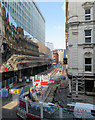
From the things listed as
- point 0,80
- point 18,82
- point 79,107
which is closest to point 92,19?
point 79,107

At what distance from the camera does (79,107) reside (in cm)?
962

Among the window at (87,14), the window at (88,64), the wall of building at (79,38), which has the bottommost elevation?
the window at (88,64)

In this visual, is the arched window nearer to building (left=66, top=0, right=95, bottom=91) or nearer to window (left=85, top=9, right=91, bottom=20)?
building (left=66, top=0, right=95, bottom=91)

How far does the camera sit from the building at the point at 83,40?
13555 millimetres

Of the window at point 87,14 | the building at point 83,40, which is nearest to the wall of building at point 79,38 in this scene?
the building at point 83,40

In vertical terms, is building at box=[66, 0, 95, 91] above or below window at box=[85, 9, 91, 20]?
below

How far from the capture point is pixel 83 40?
1384 cm

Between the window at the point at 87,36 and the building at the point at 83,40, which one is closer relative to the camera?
the building at the point at 83,40

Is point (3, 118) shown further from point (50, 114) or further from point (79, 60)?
point (79, 60)

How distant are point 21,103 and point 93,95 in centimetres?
888

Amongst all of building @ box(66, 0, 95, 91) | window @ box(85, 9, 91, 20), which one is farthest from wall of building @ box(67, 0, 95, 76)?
window @ box(85, 9, 91, 20)

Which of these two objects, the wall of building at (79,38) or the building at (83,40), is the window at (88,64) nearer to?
the building at (83,40)

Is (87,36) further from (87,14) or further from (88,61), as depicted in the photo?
(88,61)

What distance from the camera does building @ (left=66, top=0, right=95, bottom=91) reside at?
1355 centimetres
